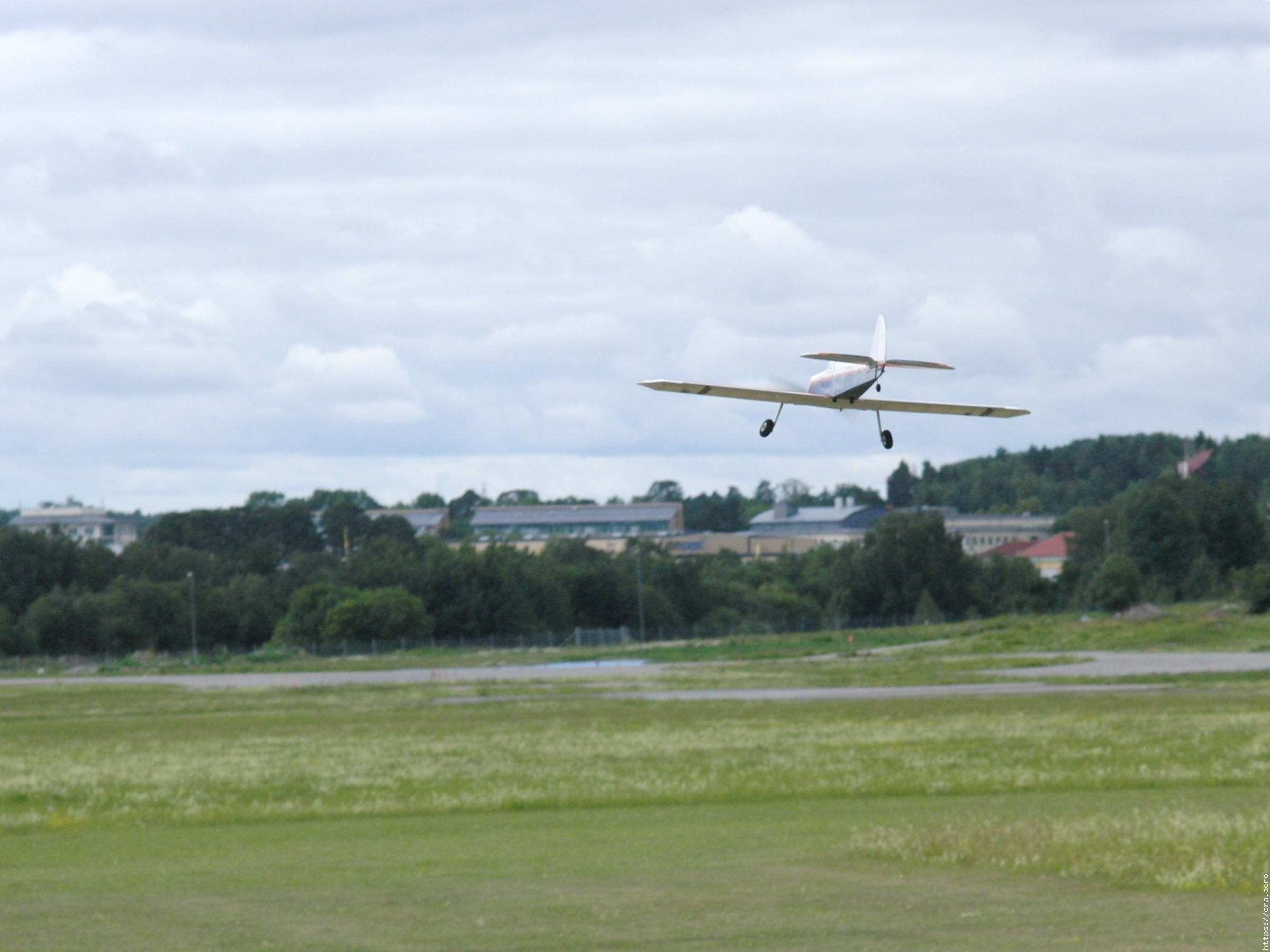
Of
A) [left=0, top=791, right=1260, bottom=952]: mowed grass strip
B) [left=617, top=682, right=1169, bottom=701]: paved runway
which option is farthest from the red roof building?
[left=0, top=791, right=1260, bottom=952]: mowed grass strip

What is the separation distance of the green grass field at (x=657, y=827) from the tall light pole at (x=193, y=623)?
211 ft

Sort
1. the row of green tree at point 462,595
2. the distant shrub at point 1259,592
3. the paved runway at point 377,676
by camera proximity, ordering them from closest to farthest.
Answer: the paved runway at point 377,676 < the distant shrub at point 1259,592 < the row of green tree at point 462,595

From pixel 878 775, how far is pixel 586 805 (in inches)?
246

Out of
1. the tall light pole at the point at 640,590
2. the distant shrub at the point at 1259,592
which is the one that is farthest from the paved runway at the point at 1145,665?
the tall light pole at the point at 640,590

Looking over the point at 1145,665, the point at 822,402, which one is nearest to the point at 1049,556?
the point at 1145,665

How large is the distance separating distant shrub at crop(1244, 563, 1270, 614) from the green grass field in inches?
1861

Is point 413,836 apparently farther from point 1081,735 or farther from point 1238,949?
point 1081,735

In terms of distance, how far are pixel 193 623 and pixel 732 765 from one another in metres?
92.1

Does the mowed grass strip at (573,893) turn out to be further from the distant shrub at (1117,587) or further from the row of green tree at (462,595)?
the row of green tree at (462,595)

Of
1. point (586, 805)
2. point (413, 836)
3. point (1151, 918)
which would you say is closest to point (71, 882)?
point (413, 836)

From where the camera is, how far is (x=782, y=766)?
35.8m

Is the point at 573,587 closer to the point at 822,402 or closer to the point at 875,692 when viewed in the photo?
the point at 875,692

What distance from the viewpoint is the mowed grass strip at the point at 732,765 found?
22969 mm

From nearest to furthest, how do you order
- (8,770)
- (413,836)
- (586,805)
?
(413,836) < (586,805) < (8,770)
